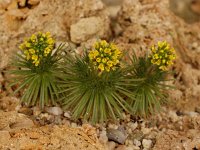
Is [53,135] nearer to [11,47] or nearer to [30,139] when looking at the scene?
[30,139]

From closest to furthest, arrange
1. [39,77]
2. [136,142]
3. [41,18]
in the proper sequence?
1. [136,142]
2. [39,77]
3. [41,18]

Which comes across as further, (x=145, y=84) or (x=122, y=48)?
(x=122, y=48)

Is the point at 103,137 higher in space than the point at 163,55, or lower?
lower

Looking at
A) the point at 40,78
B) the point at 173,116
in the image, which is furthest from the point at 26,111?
the point at 173,116

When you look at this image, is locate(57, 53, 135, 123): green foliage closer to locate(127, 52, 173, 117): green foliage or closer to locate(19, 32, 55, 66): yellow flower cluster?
locate(127, 52, 173, 117): green foliage

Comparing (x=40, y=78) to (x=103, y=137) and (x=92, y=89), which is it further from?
(x=103, y=137)

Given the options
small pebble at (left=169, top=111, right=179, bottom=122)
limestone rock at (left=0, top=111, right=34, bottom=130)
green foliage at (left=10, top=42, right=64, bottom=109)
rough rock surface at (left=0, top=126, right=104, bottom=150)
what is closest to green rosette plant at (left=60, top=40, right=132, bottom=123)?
green foliage at (left=10, top=42, right=64, bottom=109)

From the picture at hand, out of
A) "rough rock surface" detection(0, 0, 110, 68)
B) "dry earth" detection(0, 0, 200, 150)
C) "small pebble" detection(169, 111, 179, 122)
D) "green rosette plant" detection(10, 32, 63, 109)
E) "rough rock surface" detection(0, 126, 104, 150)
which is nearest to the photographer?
"rough rock surface" detection(0, 126, 104, 150)
